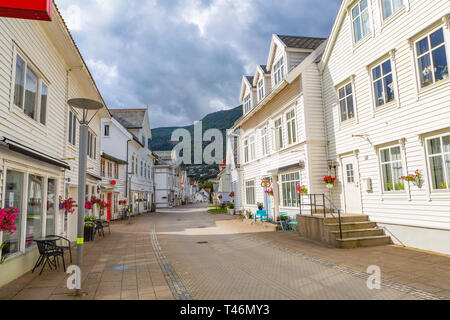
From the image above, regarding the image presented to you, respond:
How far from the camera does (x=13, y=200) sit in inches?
264

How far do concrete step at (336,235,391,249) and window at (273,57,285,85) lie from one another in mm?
9928

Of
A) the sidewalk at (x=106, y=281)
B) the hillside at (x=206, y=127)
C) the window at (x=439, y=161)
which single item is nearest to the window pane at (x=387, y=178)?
the window at (x=439, y=161)

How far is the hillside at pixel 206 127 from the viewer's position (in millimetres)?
88625

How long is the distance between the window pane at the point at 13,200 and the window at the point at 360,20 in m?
12.3

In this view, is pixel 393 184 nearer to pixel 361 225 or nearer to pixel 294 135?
pixel 361 225

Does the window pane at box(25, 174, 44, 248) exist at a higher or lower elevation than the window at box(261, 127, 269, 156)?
lower

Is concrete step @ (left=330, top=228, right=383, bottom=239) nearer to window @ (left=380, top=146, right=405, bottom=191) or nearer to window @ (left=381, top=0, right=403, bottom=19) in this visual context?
window @ (left=380, top=146, right=405, bottom=191)

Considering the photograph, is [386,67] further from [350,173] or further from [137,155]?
[137,155]

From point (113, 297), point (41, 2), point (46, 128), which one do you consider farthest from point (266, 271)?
point (46, 128)

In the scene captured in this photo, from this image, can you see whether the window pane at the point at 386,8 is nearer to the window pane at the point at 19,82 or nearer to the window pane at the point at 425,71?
the window pane at the point at 425,71

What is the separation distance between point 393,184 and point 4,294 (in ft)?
36.0

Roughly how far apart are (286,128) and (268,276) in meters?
10.3

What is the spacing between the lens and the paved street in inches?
212

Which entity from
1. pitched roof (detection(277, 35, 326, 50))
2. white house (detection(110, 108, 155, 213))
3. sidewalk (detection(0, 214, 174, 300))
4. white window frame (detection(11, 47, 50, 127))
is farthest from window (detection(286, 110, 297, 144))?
white house (detection(110, 108, 155, 213))
